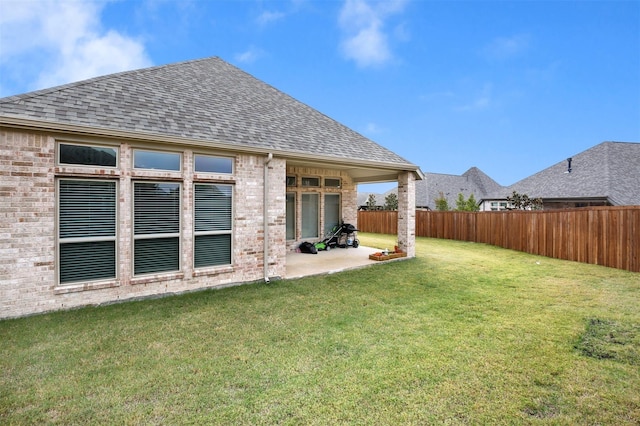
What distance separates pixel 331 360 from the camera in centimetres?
350

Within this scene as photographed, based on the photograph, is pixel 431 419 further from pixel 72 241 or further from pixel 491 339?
pixel 72 241

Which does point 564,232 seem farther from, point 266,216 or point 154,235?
point 154,235

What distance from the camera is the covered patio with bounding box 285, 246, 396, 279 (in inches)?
317

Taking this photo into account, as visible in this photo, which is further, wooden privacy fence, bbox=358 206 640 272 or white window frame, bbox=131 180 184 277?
wooden privacy fence, bbox=358 206 640 272

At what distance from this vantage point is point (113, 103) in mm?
5910

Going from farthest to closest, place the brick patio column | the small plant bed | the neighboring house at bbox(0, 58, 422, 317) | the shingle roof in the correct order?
the brick patio column → the small plant bed → the shingle roof → the neighboring house at bbox(0, 58, 422, 317)

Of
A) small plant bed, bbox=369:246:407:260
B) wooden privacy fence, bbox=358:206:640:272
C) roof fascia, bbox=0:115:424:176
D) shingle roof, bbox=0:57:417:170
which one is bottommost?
small plant bed, bbox=369:246:407:260

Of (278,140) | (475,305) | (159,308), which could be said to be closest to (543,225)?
(475,305)

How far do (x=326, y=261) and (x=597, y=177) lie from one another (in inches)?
671

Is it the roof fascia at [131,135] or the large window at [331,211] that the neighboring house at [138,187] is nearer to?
the roof fascia at [131,135]

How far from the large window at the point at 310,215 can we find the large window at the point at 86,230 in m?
7.24

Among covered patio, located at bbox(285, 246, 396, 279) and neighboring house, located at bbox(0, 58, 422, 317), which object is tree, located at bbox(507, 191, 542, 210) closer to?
covered patio, located at bbox(285, 246, 396, 279)

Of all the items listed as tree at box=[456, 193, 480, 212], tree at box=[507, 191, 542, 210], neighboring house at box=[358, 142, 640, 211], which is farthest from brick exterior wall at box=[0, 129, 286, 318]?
tree at box=[456, 193, 480, 212]

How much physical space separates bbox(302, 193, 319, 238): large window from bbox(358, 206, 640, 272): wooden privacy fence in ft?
27.7
